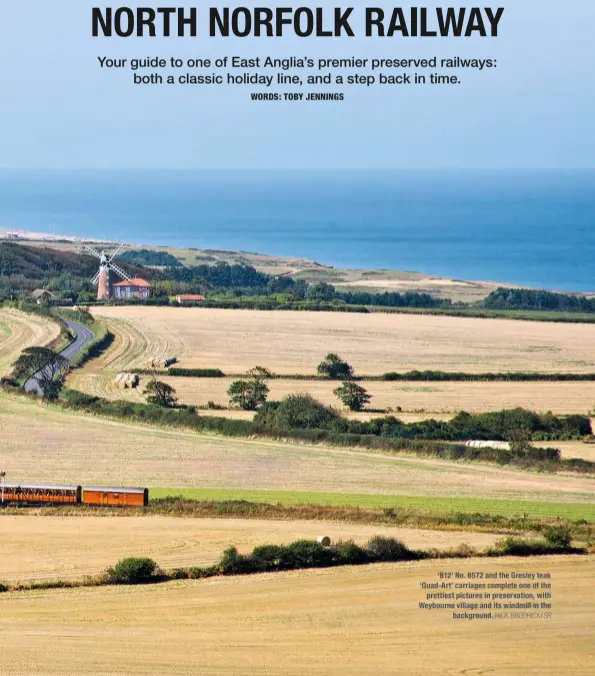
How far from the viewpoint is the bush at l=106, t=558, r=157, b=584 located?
98.0ft

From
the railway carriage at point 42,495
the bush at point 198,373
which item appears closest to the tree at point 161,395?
the bush at point 198,373

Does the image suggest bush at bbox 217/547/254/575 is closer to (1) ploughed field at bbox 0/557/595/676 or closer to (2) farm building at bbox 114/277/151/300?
(1) ploughed field at bbox 0/557/595/676

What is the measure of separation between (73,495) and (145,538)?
15.2ft

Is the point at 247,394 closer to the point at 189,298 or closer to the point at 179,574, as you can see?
the point at 179,574

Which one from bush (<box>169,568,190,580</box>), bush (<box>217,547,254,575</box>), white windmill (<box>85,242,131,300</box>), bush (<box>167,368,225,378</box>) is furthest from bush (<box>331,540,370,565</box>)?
white windmill (<box>85,242,131,300</box>)

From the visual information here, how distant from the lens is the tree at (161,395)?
178 feet

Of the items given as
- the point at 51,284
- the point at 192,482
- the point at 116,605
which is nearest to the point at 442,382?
the point at 192,482

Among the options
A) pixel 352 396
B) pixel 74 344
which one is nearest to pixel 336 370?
pixel 352 396

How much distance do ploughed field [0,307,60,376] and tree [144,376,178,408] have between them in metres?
10.2

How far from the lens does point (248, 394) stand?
5494cm

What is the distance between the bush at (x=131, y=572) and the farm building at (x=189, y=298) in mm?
62482

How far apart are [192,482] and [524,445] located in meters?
11.5

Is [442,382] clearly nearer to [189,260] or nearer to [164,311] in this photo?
[164,311]

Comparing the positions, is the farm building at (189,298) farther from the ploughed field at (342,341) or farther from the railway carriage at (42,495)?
the railway carriage at (42,495)
